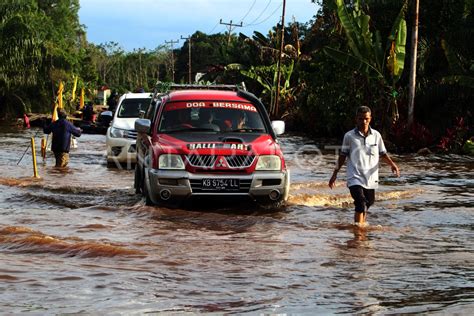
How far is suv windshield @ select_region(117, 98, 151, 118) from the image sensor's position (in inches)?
742

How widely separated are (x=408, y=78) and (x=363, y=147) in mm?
19821

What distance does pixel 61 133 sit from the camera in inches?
694

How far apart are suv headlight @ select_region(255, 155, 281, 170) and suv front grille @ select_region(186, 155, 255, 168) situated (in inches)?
6.8

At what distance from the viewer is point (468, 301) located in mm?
6012

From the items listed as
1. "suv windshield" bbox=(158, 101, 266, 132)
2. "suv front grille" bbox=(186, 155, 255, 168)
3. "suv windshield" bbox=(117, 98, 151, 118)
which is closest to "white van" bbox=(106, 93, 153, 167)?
"suv windshield" bbox=(117, 98, 151, 118)

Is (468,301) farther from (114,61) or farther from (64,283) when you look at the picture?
(114,61)

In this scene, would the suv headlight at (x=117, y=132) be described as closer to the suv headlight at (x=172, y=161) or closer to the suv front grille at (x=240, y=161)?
the suv headlight at (x=172, y=161)

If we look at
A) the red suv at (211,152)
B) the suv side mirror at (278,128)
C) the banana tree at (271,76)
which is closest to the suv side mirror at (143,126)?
the red suv at (211,152)

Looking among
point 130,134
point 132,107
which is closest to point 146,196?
point 130,134

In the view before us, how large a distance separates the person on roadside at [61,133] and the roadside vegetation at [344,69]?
1071cm

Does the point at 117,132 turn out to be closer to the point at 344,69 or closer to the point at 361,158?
the point at 361,158

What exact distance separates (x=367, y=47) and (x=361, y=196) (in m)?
16.2

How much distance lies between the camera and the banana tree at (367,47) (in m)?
24.6

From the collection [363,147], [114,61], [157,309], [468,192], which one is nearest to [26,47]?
[468,192]
